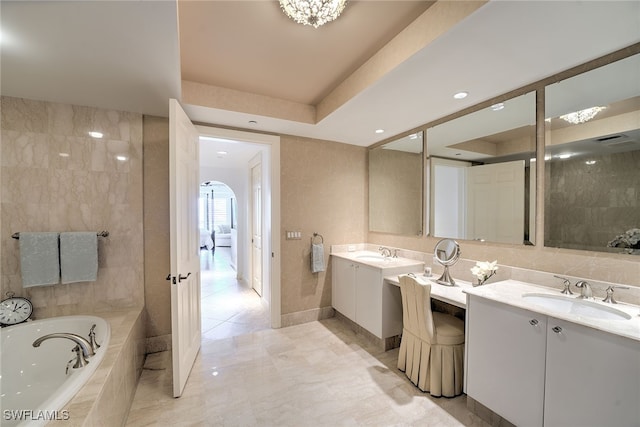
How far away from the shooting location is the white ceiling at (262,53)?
120 cm

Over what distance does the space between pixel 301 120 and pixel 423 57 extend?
143 cm

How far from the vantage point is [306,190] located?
324 cm

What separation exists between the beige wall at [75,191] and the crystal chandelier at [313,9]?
191 cm

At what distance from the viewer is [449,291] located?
2.09m

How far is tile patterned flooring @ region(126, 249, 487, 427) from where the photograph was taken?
1744 mm

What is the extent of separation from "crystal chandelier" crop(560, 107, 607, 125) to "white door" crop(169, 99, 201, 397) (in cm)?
281

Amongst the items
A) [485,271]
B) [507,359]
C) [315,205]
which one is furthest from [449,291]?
[315,205]

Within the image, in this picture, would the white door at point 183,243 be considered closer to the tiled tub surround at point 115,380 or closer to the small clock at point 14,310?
the tiled tub surround at point 115,380

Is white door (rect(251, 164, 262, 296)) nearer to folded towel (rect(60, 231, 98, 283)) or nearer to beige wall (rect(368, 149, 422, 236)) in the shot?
beige wall (rect(368, 149, 422, 236))

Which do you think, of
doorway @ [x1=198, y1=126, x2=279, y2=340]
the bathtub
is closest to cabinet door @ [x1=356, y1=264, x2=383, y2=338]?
doorway @ [x1=198, y1=126, x2=279, y2=340]

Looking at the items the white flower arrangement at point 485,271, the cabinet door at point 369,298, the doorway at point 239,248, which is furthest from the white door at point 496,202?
the doorway at point 239,248

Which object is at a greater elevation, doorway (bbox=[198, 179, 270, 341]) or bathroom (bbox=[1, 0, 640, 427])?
bathroom (bbox=[1, 0, 640, 427])

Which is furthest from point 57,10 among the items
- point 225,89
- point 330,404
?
point 330,404

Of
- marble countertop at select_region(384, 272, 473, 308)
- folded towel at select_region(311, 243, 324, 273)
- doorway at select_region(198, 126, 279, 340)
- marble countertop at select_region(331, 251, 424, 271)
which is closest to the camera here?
marble countertop at select_region(384, 272, 473, 308)
